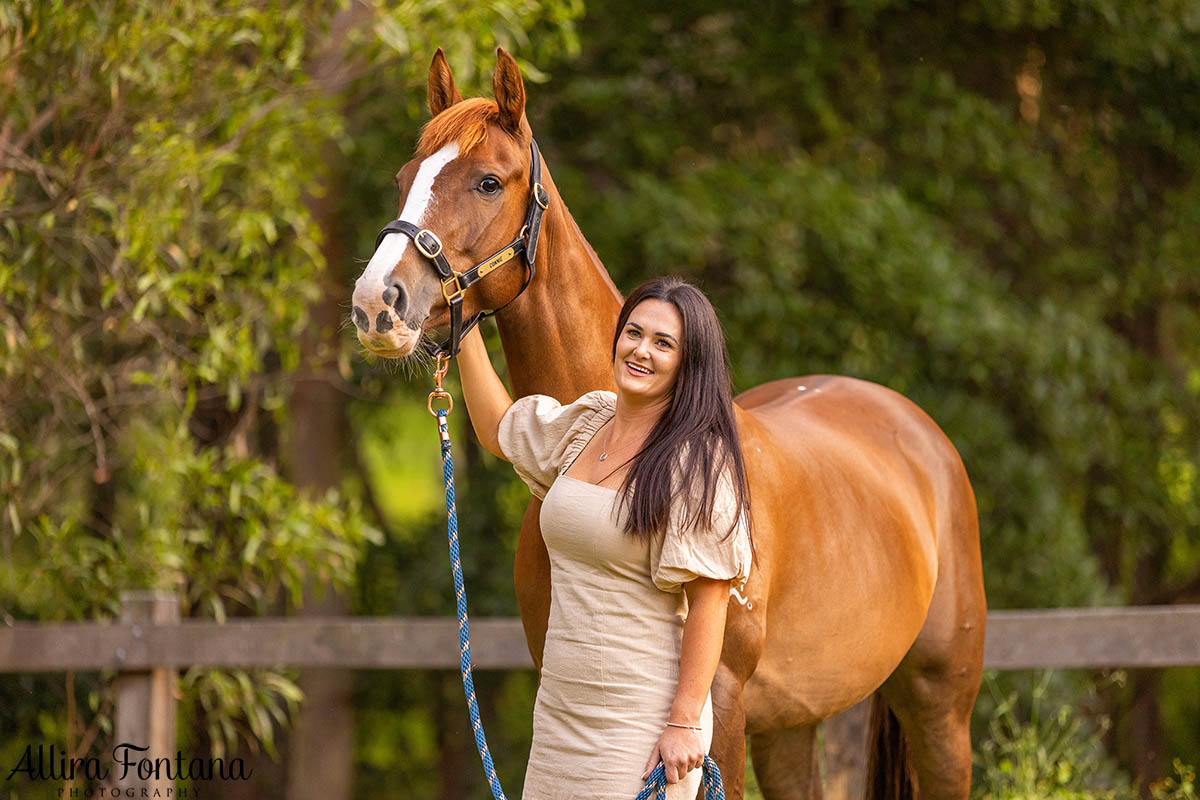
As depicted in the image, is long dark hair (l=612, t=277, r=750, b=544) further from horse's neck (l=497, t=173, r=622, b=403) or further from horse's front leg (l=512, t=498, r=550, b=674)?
horse's front leg (l=512, t=498, r=550, b=674)

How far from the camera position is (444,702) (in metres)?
8.48

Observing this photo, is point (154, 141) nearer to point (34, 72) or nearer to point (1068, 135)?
point (34, 72)

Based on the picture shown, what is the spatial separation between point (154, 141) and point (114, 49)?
373mm

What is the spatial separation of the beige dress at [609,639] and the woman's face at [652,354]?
0.19 meters

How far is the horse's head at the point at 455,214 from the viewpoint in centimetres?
209

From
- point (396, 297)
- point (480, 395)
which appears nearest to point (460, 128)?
point (396, 297)

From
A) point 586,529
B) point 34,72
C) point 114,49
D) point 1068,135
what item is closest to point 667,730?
point 586,529

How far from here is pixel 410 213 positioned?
2.20 meters

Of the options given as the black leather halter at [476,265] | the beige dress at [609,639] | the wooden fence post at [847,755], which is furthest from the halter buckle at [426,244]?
the wooden fence post at [847,755]

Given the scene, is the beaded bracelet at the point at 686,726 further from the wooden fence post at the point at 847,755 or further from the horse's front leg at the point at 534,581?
the wooden fence post at the point at 847,755

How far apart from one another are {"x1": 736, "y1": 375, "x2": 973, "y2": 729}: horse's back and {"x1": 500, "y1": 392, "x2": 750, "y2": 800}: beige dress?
44 centimetres

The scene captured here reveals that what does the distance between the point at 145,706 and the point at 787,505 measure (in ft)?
8.30

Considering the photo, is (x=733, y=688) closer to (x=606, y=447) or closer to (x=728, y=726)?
(x=728, y=726)

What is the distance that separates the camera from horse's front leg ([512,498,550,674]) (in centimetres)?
248
